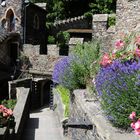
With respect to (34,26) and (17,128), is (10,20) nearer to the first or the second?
(34,26)

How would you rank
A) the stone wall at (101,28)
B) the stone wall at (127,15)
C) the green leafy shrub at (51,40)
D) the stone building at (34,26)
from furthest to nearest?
the green leafy shrub at (51,40) < the stone building at (34,26) < the stone wall at (101,28) < the stone wall at (127,15)

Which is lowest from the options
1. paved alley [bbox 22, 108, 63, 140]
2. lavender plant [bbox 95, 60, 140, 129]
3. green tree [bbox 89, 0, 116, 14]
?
paved alley [bbox 22, 108, 63, 140]

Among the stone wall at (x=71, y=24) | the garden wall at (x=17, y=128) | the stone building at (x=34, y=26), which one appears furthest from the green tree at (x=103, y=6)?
the garden wall at (x=17, y=128)

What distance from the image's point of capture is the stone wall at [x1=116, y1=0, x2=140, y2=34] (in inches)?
403

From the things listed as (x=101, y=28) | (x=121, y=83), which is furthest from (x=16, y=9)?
(x=121, y=83)

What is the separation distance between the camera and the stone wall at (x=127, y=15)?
10.2 m

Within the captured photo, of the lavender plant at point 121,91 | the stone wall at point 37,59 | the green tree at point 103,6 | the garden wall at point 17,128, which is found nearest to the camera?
the lavender plant at point 121,91

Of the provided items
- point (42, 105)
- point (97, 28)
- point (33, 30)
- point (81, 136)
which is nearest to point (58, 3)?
point (33, 30)

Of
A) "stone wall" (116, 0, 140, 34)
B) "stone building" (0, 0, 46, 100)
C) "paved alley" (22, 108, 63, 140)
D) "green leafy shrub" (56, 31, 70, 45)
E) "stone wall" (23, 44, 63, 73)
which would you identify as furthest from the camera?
"green leafy shrub" (56, 31, 70, 45)

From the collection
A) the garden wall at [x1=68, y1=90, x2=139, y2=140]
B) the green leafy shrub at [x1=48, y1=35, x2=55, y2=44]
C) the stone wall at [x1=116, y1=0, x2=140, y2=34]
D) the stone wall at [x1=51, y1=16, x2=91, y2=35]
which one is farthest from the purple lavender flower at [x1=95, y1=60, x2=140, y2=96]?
the stone wall at [x1=51, y1=16, x2=91, y2=35]

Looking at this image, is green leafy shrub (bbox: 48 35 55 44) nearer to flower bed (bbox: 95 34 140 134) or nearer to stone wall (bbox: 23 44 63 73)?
stone wall (bbox: 23 44 63 73)

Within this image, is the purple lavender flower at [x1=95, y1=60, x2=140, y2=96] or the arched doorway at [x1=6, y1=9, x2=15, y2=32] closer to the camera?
the purple lavender flower at [x1=95, y1=60, x2=140, y2=96]

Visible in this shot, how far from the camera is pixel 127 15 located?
34.3 ft

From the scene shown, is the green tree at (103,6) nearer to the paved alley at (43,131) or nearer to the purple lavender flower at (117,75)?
the paved alley at (43,131)
